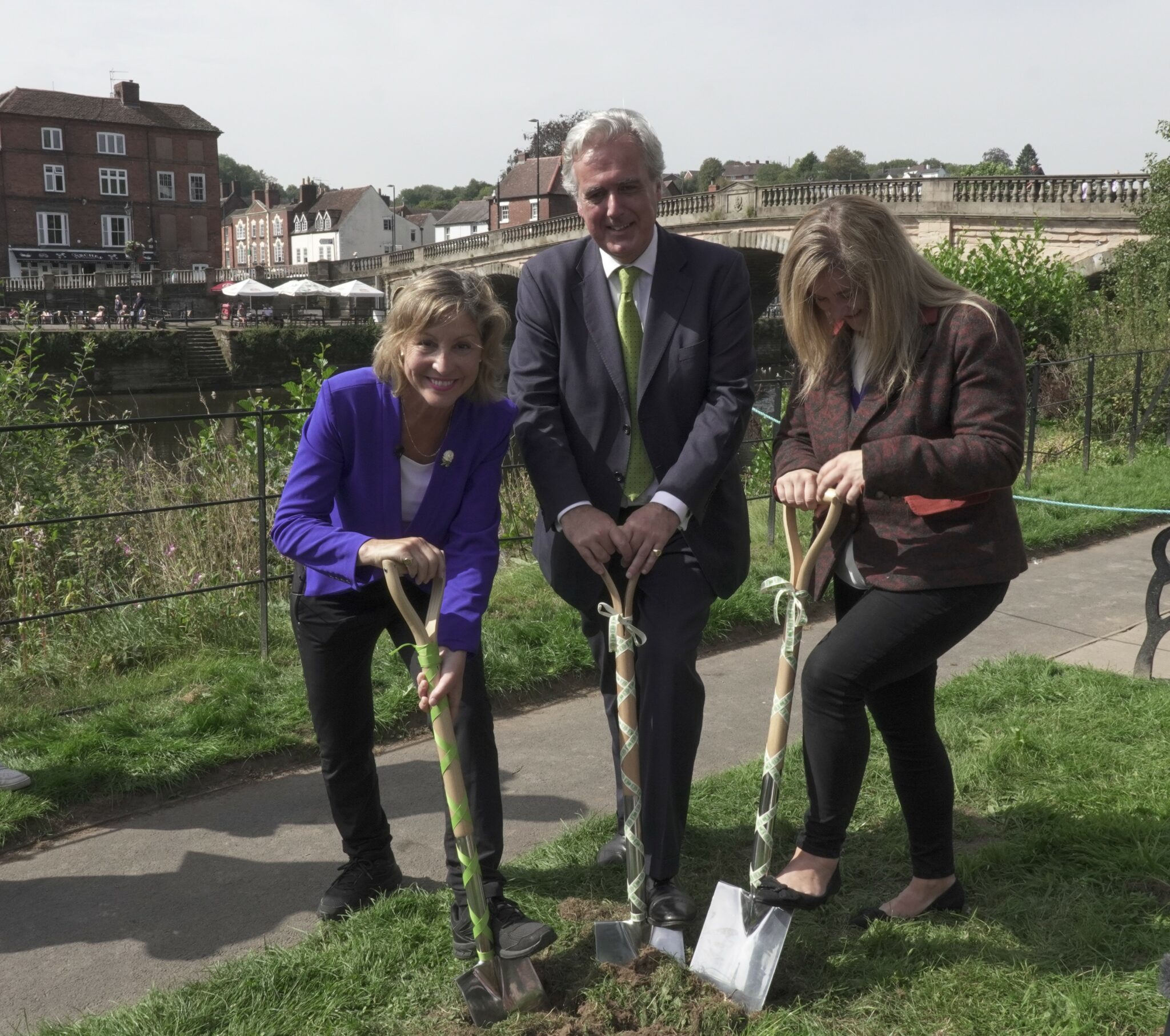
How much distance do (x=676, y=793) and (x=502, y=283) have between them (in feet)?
130

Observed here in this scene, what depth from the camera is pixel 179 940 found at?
118 inches

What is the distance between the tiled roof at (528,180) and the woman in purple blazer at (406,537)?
237 feet

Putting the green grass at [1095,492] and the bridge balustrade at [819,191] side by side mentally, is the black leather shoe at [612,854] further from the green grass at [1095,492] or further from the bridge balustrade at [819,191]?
the bridge balustrade at [819,191]

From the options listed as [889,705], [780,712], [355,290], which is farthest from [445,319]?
[355,290]

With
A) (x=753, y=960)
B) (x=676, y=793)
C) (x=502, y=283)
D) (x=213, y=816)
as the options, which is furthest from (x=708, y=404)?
(x=502, y=283)

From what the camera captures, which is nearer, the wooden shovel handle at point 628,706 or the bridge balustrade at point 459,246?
the wooden shovel handle at point 628,706

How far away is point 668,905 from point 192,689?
256 cm

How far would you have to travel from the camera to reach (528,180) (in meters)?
76.8

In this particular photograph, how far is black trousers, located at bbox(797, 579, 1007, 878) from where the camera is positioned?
266cm

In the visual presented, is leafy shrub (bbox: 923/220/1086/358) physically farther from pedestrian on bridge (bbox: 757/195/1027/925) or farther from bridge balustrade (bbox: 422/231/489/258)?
bridge balustrade (bbox: 422/231/489/258)

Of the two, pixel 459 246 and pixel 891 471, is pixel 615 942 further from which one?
pixel 459 246

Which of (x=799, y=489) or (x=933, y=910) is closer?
(x=799, y=489)

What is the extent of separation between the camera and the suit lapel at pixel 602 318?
3.05 m

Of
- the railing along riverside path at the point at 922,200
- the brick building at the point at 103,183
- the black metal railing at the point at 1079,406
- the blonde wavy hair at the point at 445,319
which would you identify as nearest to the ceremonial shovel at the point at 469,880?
the blonde wavy hair at the point at 445,319
